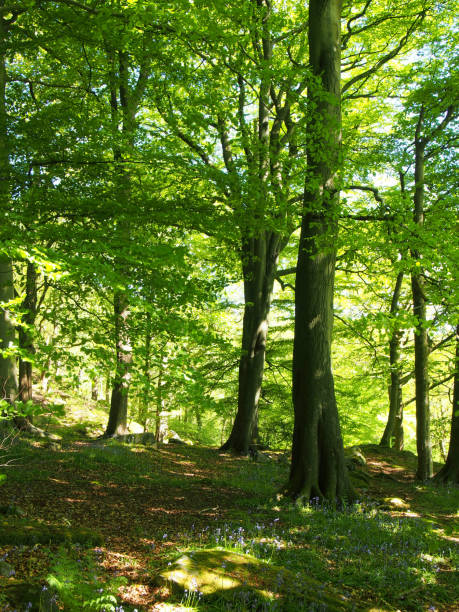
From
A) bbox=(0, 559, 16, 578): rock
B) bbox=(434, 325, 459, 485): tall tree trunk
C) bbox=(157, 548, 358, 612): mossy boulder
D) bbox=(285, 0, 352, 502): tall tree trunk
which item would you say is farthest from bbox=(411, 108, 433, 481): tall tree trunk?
bbox=(0, 559, 16, 578): rock

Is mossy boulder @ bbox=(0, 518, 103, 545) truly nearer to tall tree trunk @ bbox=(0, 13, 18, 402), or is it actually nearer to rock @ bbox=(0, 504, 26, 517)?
rock @ bbox=(0, 504, 26, 517)

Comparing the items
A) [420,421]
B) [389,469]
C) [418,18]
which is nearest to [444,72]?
[418,18]

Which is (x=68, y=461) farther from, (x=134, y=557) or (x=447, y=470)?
(x=447, y=470)

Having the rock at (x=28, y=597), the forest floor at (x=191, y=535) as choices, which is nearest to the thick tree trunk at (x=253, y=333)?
the forest floor at (x=191, y=535)

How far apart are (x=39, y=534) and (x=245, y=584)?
2.17 m

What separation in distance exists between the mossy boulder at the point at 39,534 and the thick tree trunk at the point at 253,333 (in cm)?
886

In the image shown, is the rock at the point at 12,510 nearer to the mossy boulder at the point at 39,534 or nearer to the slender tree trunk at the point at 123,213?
the mossy boulder at the point at 39,534

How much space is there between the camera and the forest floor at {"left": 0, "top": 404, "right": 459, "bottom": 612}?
344 cm

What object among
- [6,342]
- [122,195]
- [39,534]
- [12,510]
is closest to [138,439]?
[6,342]

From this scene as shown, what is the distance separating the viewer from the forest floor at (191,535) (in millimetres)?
3441

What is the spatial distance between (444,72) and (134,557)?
12861 mm

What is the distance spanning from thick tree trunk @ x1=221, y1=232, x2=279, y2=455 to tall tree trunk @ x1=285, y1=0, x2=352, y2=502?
5.19 m

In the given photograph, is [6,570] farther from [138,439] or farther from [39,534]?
[138,439]

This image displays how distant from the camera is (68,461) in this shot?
9.29 meters
